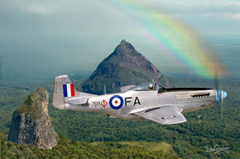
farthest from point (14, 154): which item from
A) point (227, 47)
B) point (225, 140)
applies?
point (225, 140)

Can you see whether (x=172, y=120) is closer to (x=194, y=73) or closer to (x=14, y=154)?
(x=194, y=73)

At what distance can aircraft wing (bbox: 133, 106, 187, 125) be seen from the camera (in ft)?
69.1

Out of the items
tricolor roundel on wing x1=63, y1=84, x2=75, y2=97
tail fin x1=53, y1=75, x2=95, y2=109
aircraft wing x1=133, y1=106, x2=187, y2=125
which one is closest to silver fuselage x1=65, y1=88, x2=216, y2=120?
tail fin x1=53, y1=75, x2=95, y2=109

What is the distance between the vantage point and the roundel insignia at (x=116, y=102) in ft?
76.9

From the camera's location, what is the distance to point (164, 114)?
22.3 meters

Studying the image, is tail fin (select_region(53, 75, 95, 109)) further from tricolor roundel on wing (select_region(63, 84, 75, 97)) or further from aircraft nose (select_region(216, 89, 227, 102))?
aircraft nose (select_region(216, 89, 227, 102))

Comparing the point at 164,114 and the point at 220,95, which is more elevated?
the point at 220,95

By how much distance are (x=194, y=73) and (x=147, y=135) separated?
8259 centimetres

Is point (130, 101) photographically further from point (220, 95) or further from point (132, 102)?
point (220, 95)

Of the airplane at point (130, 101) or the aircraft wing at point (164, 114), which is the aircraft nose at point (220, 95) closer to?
the airplane at point (130, 101)

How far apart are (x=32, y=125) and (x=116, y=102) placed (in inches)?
3055

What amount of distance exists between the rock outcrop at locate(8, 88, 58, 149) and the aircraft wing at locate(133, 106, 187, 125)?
248ft

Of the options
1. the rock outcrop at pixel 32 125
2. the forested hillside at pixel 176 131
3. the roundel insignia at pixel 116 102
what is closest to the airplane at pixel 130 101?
the roundel insignia at pixel 116 102

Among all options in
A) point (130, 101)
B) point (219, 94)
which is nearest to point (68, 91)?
point (130, 101)
